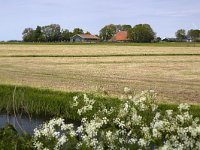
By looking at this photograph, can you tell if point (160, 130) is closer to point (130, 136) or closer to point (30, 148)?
point (130, 136)

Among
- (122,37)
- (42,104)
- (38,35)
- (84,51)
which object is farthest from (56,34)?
(42,104)

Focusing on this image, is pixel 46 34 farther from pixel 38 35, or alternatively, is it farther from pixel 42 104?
pixel 42 104

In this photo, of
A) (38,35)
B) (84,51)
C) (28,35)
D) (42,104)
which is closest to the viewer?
(42,104)

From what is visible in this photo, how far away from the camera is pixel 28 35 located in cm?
17612

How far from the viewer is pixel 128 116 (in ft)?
20.8

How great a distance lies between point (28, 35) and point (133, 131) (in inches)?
6830

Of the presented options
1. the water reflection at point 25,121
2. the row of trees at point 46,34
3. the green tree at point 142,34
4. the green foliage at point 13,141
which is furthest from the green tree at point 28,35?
the green foliage at point 13,141

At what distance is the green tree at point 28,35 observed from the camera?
174 meters

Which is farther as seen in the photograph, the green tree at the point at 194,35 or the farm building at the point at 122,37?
the farm building at the point at 122,37

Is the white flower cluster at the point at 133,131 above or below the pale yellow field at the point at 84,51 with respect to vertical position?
above

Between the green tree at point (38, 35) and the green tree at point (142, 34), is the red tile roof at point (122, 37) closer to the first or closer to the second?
the green tree at point (142, 34)

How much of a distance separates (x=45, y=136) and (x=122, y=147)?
48.7 inches

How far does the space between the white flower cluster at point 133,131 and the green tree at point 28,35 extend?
169201mm

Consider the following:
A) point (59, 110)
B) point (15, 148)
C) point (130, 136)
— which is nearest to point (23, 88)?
point (59, 110)
